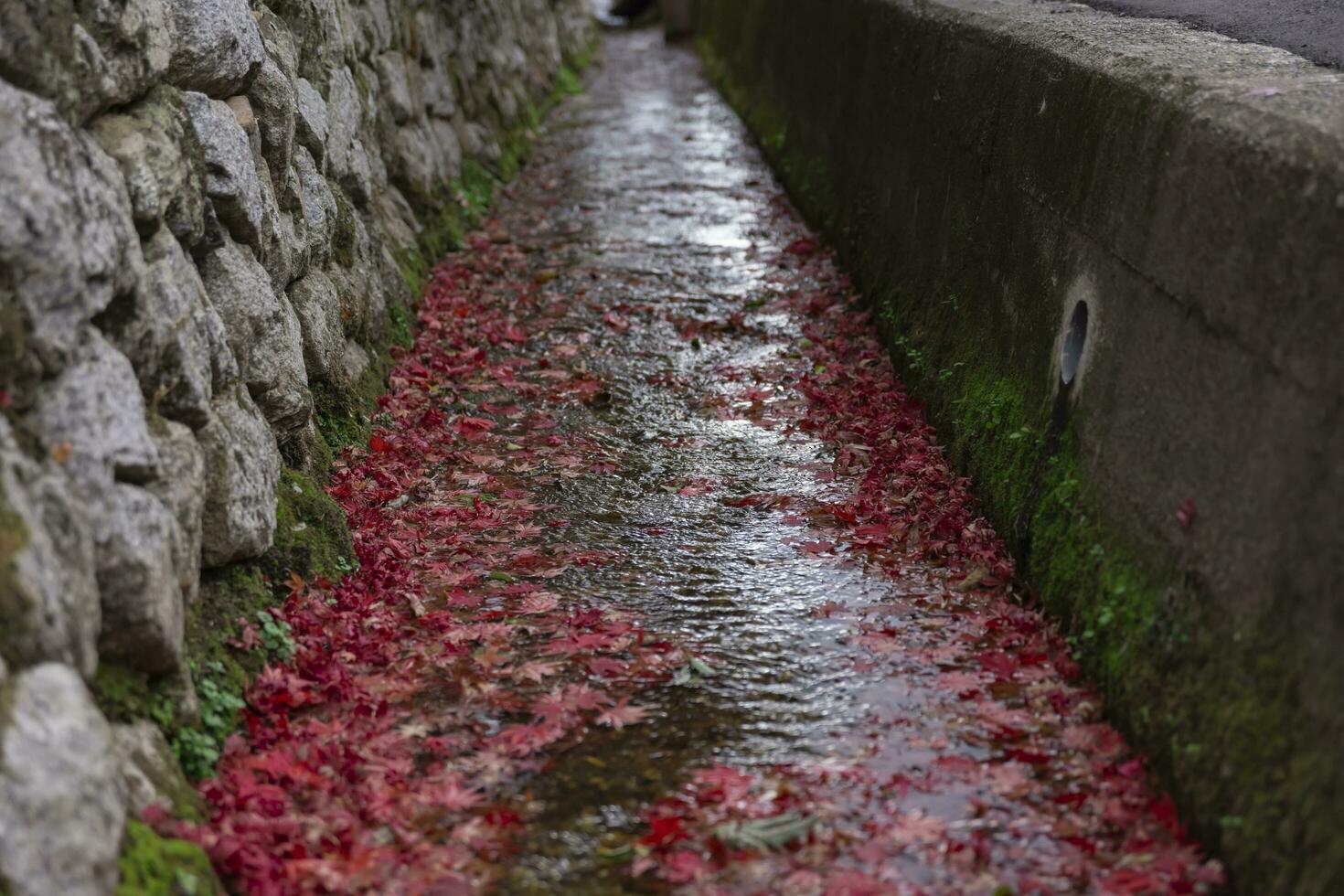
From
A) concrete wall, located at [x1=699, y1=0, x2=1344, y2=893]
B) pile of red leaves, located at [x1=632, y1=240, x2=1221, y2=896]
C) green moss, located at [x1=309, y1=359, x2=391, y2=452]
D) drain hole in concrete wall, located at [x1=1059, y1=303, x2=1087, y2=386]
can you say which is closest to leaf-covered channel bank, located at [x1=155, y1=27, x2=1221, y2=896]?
pile of red leaves, located at [x1=632, y1=240, x2=1221, y2=896]

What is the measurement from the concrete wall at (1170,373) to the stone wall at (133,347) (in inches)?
107

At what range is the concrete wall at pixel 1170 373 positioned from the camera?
3.02 metres

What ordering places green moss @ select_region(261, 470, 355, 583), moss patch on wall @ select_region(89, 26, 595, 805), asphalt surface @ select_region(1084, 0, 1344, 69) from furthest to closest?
asphalt surface @ select_region(1084, 0, 1344, 69) → green moss @ select_region(261, 470, 355, 583) → moss patch on wall @ select_region(89, 26, 595, 805)

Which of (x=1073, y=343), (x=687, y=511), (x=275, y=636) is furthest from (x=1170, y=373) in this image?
(x=275, y=636)

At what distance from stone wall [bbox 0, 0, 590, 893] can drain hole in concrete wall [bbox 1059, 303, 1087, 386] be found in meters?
2.97

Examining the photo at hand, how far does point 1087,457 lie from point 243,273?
3144 millimetres

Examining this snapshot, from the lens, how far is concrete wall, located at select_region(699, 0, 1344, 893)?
9.91 feet

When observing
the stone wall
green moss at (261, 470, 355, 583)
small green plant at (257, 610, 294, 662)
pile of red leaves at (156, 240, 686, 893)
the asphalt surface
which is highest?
the asphalt surface

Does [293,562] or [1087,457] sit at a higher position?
[1087,457]

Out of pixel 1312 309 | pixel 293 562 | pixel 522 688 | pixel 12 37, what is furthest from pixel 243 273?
pixel 1312 309

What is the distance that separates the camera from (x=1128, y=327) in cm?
420

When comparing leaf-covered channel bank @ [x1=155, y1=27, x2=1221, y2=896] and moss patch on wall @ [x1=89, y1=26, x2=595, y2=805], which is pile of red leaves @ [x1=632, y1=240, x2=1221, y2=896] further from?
moss patch on wall @ [x1=89, y1=26, x2=595, y2=805]

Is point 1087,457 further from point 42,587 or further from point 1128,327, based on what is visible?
point 42,587

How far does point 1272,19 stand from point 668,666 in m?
3.81
